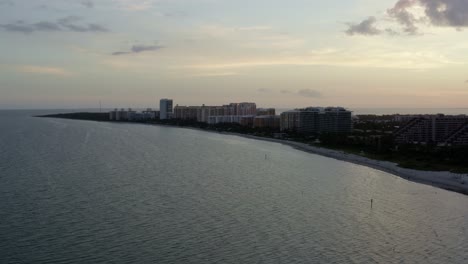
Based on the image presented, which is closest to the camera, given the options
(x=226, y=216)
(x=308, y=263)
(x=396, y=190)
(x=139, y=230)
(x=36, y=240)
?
(x=308, y=263)

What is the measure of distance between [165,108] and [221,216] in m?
79.5

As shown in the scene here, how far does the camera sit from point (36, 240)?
35.4 feet

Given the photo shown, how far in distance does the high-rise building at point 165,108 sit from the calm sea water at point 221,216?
67752mm

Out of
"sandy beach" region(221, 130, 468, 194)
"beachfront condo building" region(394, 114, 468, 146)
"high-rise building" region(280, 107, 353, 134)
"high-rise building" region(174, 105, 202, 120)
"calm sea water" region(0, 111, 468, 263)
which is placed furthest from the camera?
"high-rise building" region(174, 105, 202, 120)

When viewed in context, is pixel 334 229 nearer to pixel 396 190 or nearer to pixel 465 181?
pixel 396 190

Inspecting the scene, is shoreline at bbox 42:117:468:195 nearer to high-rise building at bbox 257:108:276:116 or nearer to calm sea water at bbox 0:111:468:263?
calm sea water at bbox 0:111:468:263

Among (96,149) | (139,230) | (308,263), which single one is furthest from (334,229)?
(96,149)

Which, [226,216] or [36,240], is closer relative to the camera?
[36,240]

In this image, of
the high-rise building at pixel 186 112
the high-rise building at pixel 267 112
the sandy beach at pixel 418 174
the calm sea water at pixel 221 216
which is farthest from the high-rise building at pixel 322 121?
the high-rise building at pixel 186 112

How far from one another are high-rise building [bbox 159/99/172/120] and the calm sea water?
222ft

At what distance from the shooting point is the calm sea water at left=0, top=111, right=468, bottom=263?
10.4 meters

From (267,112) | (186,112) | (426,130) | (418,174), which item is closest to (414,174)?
(418,174)

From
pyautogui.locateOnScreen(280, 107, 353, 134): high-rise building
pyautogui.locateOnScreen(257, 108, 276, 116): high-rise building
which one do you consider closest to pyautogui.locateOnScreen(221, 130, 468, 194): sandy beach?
pyautogui.locateOnScreen(280, 107, 353, 134): high-rise building

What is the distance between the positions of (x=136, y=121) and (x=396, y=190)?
76688mm
